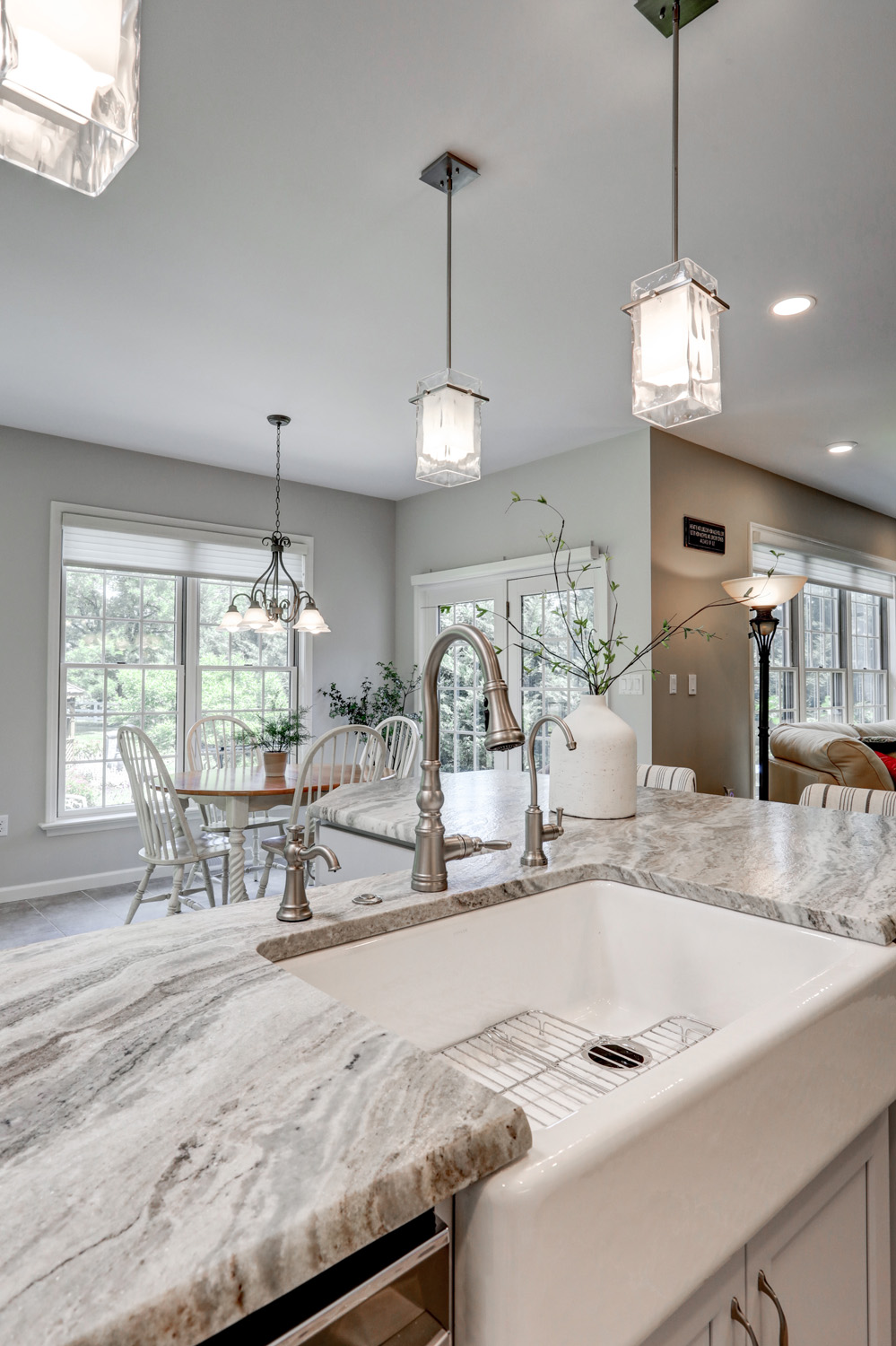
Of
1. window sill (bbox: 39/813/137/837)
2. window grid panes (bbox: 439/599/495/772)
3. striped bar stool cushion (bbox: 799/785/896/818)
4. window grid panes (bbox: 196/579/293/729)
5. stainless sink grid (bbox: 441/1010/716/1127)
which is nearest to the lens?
stainless sink grid (bbox: 441/1010/716/1127)

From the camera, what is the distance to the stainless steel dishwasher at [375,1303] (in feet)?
1.54

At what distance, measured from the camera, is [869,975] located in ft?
3.03

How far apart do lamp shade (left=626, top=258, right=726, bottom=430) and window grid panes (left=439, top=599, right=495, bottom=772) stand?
3.68 metres

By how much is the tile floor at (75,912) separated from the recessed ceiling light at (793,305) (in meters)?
3.58

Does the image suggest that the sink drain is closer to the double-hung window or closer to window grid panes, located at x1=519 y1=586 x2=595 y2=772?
window grid panes, located at x1=519 y1=586 x2=595 y2=772

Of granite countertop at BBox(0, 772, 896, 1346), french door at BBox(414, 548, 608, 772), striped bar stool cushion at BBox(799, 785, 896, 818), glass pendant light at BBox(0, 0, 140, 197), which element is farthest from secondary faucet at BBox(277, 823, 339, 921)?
french door at BBox(414, 548, 608, 772)

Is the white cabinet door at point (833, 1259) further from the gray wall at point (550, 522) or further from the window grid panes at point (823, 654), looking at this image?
the window grid panes at point (823, 654)

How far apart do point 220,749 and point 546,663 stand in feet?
6.69

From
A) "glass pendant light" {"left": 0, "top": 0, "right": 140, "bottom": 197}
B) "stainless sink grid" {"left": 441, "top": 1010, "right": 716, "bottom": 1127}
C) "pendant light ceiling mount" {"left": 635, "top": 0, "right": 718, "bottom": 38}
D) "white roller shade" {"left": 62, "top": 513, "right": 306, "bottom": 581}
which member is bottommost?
"stainless sink grid" {"left": 441, "top": 1010, "right": 716, "bottom": 1127}

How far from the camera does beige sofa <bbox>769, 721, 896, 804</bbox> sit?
13.0 ft

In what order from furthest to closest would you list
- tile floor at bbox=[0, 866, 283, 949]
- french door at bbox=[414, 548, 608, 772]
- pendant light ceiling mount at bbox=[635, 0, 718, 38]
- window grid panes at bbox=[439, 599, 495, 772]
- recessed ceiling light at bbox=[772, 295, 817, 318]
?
window grid panes at bbox=[439, 599, 495, 772]
french door at bbox=[414, 548, 608, 772]
tile floor at bbox=[0, 866, 283, 949]
recessed ceiling light at bbox=[772, 295, 817, 318]
pendant light ceiling mount at bbox=[635, 0, 718, 38]

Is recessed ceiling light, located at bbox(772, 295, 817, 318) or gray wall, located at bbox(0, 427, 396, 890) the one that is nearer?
recessed ceiling light, located at bbox(772, 295, 817, 318)

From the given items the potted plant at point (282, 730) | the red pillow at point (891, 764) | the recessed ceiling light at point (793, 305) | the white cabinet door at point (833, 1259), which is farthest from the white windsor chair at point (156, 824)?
the red pillow at point (891, 764)

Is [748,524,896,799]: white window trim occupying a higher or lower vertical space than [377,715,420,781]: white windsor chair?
higher
